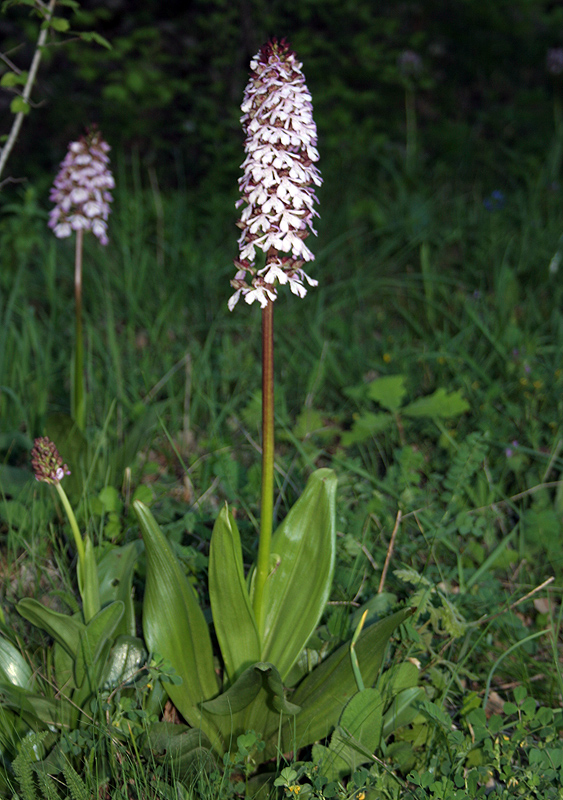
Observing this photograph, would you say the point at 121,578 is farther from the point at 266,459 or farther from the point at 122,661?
the point at 266,459

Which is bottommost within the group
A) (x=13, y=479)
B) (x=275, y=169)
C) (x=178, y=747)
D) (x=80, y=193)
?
(x=178, y=747)

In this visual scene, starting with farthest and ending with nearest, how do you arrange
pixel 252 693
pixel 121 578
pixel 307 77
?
pixel 307 77, pixel 121 578, pixel 252 693

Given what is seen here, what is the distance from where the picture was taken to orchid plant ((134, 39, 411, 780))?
130cm

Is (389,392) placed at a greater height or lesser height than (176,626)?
greater

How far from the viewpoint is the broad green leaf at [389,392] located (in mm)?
2527

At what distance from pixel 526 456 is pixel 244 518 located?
105 centimetres

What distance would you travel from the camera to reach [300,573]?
5.25ft

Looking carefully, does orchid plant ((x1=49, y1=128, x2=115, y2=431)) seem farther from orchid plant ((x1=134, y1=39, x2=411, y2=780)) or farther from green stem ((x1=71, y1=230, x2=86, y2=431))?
orchid plant ((x1=134, y1=39, x2=411, y2=780))

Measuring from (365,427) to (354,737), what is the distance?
1229 millimetres

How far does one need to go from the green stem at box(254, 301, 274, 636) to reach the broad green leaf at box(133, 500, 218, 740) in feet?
0.50

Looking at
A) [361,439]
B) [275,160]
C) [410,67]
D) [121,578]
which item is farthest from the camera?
[410,67]

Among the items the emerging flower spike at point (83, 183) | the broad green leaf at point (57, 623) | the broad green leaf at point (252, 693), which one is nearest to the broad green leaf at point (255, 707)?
the broad green leaf at point (252, 693)

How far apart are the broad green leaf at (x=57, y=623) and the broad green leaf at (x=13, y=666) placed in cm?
9

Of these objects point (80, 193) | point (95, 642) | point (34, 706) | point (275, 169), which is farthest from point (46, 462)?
point (80, 193)
